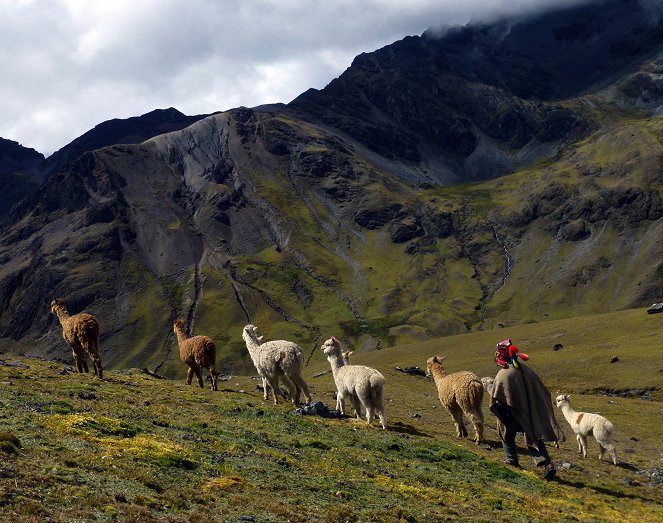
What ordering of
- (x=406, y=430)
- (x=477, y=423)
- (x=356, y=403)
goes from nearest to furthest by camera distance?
(x=477, y=423) → (x=406, y=430) → (x=356, y=403)

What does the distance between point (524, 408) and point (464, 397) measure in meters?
6.83

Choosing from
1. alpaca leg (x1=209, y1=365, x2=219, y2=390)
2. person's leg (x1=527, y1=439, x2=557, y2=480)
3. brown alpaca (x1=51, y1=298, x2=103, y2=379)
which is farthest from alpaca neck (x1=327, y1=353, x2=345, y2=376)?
brown alpaca (x1=51, y1=298, x2=103, y2=379)

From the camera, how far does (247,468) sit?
1919 centimetres

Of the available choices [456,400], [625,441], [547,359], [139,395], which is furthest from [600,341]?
[139,395]

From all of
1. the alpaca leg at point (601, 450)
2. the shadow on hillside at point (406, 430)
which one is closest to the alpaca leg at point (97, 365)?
the shadow on hillside at point (406, 430)

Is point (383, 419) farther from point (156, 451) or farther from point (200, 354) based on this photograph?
point (156, 451)

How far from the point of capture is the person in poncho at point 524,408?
82.5 feet

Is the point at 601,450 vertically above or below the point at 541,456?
below

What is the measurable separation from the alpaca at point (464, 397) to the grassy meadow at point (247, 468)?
1108mm

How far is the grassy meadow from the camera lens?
14.8 meters

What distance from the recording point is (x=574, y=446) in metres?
42.8

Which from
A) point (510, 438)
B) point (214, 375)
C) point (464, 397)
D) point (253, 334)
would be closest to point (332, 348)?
point (253, 334)

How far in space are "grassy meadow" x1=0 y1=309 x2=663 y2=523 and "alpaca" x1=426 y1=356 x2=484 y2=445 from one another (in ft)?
3.64

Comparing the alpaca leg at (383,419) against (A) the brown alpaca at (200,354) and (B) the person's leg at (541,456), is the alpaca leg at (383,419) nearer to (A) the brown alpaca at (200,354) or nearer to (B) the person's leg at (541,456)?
(B) the person's leg at (541,456)
